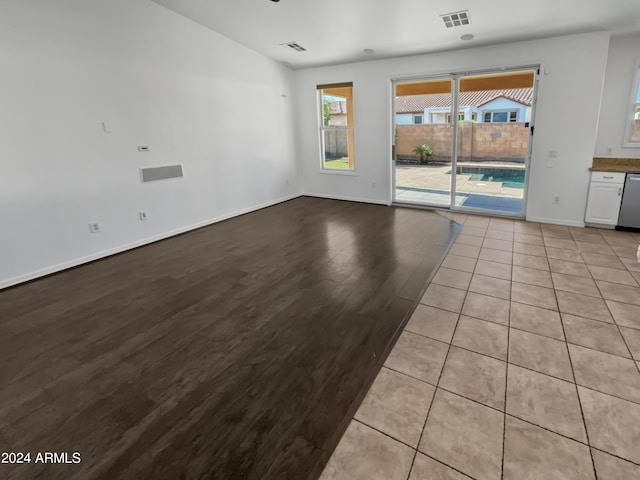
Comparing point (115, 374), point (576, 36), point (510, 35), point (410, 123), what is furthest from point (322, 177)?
point (115, 374)

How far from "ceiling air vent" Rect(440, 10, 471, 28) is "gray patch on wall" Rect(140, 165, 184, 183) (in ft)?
12.8

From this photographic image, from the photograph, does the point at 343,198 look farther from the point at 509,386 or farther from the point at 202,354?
the point at 509,386

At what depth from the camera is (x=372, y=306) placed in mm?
2799

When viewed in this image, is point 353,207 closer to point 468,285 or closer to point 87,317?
point 468,285

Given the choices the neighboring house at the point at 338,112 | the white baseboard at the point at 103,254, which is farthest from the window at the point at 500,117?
the white baseboard at the point at 103,254

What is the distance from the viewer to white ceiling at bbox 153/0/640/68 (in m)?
3.74

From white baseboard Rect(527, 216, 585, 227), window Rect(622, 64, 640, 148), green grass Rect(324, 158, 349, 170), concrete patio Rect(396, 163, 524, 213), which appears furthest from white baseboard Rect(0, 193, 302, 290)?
window Rect(622, 64, 640, 148)

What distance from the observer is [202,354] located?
2271 millimetres

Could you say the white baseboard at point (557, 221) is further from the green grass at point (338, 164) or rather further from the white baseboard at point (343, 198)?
the green grass at point (338, 164)

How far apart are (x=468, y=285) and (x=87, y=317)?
329 cm

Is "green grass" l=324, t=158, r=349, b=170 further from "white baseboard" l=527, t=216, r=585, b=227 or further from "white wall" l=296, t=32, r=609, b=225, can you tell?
"white baseboard" l=527, t=216, r=585, b=227

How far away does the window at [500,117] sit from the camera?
5002mm

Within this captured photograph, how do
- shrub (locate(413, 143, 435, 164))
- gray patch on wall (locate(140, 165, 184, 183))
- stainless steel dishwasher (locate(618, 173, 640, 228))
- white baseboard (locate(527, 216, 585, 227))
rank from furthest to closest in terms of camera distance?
shrub (locate(413, 143, 435, 164))
white baseboard (locate(527, 216, 585, 227))
gray patch on wall (locate(140, 165, 184, 183))
stainless steel dishwasher (locate(618, 173, 640, 228))

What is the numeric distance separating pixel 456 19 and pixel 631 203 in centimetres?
320
